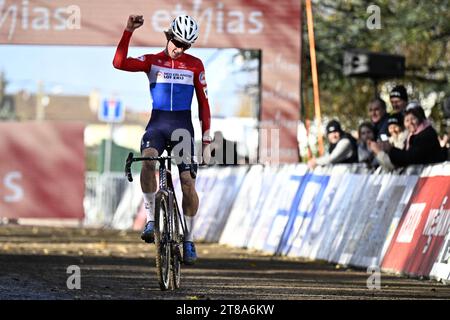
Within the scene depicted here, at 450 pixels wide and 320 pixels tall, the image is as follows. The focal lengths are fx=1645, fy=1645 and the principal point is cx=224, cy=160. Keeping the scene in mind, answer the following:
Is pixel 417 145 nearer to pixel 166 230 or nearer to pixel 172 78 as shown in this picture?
pixel 172 78

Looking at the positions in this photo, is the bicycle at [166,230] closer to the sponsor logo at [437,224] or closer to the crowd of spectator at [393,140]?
the sponsor logo at [437,224]

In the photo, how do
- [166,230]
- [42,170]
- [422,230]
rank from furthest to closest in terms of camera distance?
[42,170] < [422,230] < [166,230]

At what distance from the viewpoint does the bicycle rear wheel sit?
42.2 feet

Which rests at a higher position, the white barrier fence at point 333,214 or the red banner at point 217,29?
the red banner at point 217,29

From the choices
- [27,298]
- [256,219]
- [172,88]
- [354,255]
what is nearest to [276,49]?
[256,219]

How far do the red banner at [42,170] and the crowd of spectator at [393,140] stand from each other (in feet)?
34.7

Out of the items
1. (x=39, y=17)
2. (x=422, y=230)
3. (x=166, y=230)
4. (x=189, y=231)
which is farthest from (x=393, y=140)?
(x=39, y=17)

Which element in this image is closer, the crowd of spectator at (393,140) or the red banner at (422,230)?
the red banner at (422,230)

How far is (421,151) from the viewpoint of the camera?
54.2ft

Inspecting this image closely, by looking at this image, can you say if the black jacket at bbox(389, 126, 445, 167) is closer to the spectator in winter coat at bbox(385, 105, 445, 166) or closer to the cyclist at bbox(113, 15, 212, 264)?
the spectator in winter coat at bbox(385, 105, 445, 166)

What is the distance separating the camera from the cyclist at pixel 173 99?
13.2 meters

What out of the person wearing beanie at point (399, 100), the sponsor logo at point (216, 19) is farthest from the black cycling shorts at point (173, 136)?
the sponsor logo at point (216, 19)

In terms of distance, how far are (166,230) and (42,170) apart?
59.5 feet

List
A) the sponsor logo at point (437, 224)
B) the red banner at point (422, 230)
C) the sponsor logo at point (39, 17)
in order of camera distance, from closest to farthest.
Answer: the sponsor logo at point (437, 224), the red banner at point (422, 230), the sponsor logo at point (39, 17)
